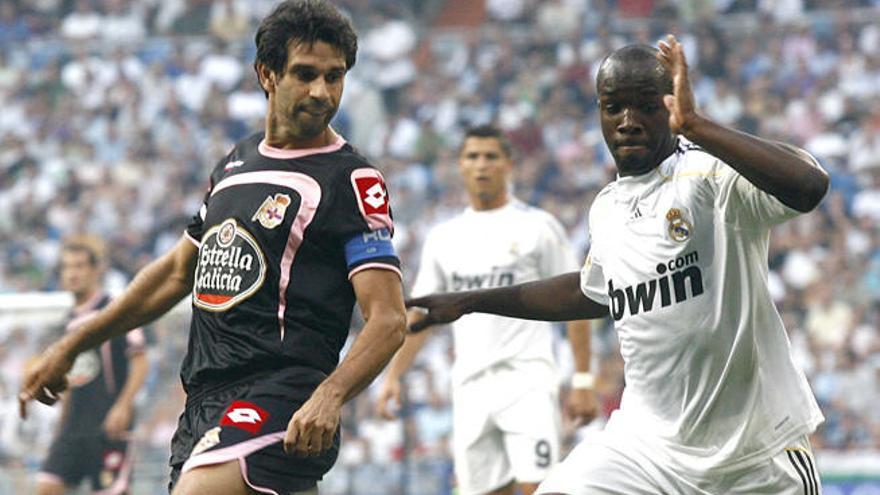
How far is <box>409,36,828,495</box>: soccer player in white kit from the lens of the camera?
5.40 m

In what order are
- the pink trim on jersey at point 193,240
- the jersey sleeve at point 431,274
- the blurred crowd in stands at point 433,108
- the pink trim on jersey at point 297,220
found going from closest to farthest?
the pink trim on jersey at point 297,220, the pink trim on jersey at point 193,240, the jersey sleeve at point 431,274, the blurred crowd in stands at point 433,108

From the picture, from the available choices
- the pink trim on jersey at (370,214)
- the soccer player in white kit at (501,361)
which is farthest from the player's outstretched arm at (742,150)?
the soccer player in white kit at (501,361)

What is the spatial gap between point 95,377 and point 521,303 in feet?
21.2

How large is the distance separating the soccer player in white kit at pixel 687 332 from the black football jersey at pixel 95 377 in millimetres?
6724

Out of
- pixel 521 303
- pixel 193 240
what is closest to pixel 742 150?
pixel 521 303

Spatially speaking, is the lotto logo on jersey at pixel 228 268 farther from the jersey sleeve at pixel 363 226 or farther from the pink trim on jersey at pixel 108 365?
the pink trim on jersey at pixel 108 365

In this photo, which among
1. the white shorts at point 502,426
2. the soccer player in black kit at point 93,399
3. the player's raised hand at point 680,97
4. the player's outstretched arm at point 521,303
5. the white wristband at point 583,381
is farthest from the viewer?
the soccer player in black kit at point 93,399

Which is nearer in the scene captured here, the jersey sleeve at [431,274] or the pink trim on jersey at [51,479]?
the jersey sleeve at [431,274]

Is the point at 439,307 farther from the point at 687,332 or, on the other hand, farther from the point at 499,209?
the point at 499,209

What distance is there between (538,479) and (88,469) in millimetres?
3796

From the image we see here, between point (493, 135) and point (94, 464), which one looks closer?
point (493, 135)

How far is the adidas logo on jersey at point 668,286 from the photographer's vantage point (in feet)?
17.8

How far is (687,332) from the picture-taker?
5.46 metres

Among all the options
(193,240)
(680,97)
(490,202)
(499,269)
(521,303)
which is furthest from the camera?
(490,202)
